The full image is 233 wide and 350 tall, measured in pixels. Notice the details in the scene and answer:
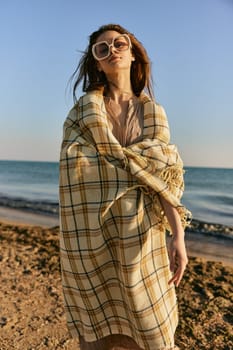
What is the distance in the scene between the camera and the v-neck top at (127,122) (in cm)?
225

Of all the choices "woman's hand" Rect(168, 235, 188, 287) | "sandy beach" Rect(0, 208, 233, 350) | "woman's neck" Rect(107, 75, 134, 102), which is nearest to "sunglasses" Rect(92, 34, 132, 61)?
"woman's neck" Rect(107, 75, 134, 102)

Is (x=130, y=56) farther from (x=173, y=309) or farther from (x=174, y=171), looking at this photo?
(x=173, y=309)

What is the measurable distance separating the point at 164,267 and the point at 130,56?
106cm

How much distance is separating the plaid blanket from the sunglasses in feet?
0.71

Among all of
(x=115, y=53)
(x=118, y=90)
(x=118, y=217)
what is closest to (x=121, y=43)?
(x=115, y=53)

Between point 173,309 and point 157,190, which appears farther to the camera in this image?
point 173,309

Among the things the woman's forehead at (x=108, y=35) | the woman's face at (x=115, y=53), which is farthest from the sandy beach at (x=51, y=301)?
the woman's forehead at (x=108, y=35)

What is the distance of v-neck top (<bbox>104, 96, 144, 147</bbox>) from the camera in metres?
2.25

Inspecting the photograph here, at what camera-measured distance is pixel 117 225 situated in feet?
6.95

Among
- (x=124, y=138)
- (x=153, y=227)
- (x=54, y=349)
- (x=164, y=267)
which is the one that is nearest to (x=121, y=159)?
(x=124, y=138)

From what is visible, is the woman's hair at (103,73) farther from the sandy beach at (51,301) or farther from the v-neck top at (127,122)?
the sandy beach at (51,301)

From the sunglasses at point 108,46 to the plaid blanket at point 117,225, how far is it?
0.22 meters

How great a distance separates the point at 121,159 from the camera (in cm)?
209

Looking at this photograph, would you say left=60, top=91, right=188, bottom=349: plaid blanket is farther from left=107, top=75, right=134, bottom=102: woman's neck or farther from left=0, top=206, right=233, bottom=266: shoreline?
left=0, top=206, right=233, bottom=266: shoreline
